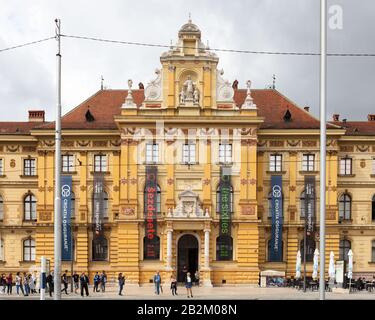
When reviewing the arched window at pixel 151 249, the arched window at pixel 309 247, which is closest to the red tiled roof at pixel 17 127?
the arched window at pixel 151 249

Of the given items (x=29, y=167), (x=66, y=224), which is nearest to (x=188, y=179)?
(x=66, y=224)

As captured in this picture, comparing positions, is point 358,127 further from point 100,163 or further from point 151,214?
point 100,163

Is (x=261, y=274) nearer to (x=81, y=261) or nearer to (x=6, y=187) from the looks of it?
(x=81, y=261)

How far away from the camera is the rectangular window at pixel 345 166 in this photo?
54.7m

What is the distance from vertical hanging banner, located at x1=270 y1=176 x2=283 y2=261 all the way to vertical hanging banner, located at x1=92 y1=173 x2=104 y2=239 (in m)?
13.4

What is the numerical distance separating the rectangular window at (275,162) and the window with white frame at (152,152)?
363 inches

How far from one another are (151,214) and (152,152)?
4724 millimetres

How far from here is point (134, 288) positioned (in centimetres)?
4809

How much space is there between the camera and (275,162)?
5350 centimetres

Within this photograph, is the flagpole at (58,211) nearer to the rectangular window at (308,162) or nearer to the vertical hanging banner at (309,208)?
the vertical hanging banner at (309,208)

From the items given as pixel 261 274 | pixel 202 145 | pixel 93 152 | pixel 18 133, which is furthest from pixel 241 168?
pixel 18 133

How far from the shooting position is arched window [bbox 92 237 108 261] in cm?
5300
